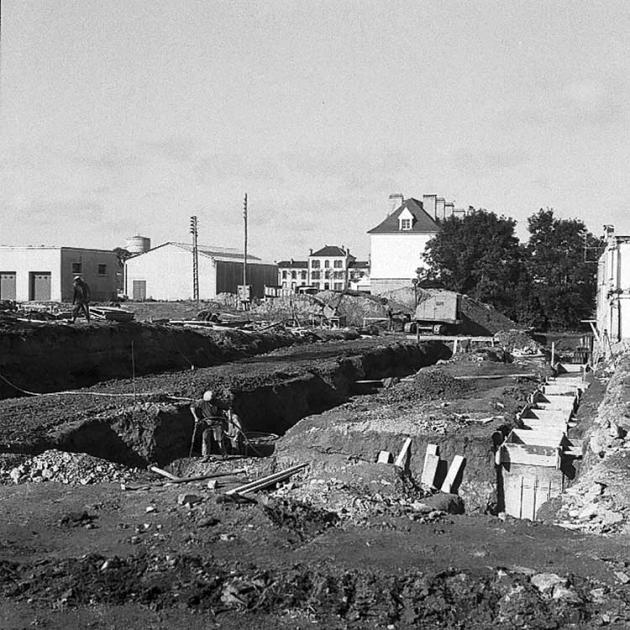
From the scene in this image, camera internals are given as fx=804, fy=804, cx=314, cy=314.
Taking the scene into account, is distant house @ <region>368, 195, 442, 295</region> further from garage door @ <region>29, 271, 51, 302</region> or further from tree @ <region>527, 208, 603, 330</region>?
garage door @ <region>29, 271, 51, 302</region>

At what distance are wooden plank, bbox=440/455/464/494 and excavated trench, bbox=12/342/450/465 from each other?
Answer: 505 centimetres

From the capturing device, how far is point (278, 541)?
8.52 meters

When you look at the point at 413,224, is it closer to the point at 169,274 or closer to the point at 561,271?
the point at 561,271

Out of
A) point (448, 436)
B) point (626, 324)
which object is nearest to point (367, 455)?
point (448, 436)

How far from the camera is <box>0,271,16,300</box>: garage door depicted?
146ft

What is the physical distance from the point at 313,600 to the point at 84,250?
134ft

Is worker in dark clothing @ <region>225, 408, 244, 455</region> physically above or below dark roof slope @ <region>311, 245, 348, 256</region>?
below

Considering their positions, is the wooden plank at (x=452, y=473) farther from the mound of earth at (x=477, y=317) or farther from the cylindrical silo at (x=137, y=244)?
the cylindrical silo at (x=137, y=244)

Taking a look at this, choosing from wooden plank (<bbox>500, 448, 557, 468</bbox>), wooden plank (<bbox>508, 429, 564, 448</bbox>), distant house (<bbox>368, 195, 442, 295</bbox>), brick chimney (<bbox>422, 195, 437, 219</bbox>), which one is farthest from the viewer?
brick chimney (<bbox>422, 195, 437, 219</bbox>)

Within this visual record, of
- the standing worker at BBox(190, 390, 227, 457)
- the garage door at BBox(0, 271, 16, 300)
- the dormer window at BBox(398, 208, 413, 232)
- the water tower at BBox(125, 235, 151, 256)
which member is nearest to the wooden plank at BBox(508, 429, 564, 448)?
the standing worker at BBox(190, 390, 227, 457)

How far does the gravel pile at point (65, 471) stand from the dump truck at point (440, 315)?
92.6 ft

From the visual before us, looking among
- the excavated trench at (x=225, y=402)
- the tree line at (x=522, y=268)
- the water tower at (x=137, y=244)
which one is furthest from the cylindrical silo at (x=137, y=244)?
the excavated trench at (x=225, y=402)

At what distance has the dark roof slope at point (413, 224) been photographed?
173 feet

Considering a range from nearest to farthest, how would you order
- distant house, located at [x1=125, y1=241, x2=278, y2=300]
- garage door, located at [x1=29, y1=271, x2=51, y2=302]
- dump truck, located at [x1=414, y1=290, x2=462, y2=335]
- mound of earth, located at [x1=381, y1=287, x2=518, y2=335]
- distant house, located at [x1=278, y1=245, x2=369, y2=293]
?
dump truck, located at [x1=414, y1=290, x2=462, y2=335]
mound of earth, located at [x1=381, y1=287, x2=518, y2=335]
garage door, located at [x1=29, y1=271, x2=51, y2=302]
distant house, located at [x1=125, y1=241, x2=278, y2=300]
distant house, located at [x1=278, y1=245, x2=369, y2=293]
